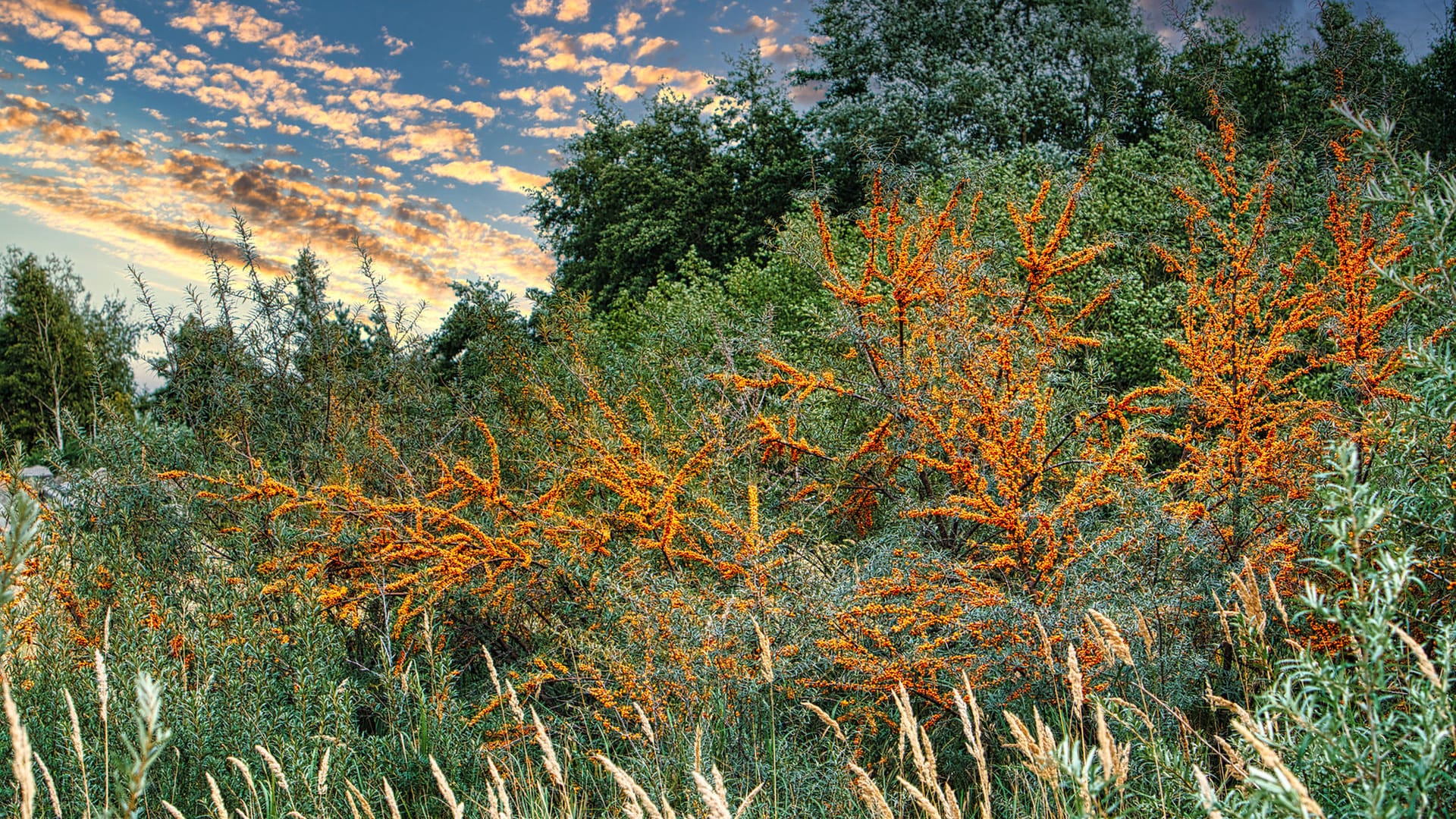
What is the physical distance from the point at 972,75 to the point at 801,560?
1436cm

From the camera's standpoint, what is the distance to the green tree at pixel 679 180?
64.4 ft

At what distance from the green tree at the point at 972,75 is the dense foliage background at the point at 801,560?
359 inches

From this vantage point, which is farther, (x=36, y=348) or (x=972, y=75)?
(x=36, y=348)

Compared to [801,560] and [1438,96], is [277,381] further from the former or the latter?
[1438,96]

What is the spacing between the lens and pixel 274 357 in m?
5.77

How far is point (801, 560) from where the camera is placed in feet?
13.9

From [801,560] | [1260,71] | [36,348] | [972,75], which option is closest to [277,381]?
[801,560]

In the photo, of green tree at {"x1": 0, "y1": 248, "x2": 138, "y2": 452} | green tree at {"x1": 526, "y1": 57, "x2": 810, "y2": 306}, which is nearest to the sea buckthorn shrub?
green tree at {"x1": 526, "y1": 57, "x2": 810, "y2": 306}

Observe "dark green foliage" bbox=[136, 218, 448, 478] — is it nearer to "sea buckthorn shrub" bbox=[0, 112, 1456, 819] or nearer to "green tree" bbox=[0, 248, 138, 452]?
"sea buckthorn shrub" bbox=[0, 112, 1456, 819]

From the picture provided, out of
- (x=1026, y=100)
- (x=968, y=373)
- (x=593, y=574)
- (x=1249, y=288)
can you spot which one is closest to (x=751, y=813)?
(x=593, y=574)

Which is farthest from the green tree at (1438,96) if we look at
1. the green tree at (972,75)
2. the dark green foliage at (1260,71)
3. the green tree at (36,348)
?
the green tree at (36,348)

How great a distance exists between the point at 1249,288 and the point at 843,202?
14661 mm

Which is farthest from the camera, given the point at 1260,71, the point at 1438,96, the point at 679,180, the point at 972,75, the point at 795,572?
the point at 679,180

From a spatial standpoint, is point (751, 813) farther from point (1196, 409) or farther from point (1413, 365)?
point (1196, 409)
